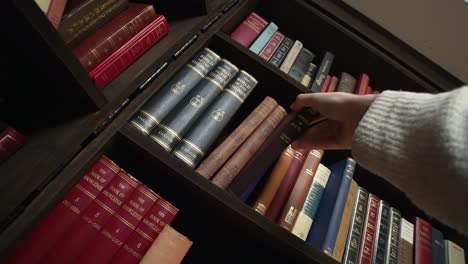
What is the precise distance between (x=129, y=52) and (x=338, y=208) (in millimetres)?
644

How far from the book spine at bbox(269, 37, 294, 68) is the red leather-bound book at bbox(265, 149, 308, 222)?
0.32 m

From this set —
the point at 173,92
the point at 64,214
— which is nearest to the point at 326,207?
the point at 173,92

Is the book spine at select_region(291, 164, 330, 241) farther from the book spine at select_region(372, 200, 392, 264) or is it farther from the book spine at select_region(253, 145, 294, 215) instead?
the book spine at select_region(372, 200, 392, 264)

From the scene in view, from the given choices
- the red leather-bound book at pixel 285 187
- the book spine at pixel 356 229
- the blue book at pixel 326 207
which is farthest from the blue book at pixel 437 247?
the red leather-bound book at pixel 285 187

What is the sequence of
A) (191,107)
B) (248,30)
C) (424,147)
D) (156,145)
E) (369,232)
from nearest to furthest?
(424,147), (156,145), (191,107), (369,232), (248,30)

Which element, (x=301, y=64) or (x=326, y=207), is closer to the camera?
(x=326, y=207)

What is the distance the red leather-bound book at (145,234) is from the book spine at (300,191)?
277mm

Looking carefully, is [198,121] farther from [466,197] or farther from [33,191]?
[466,197]

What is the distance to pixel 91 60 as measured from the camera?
2.16ft

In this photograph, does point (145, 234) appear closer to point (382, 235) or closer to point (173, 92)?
point (173, 92)

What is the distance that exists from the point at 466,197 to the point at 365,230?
0.43m

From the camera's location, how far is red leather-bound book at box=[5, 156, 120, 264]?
51 centimetres

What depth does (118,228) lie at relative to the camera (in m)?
0.59

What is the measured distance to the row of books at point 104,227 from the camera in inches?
21.0
